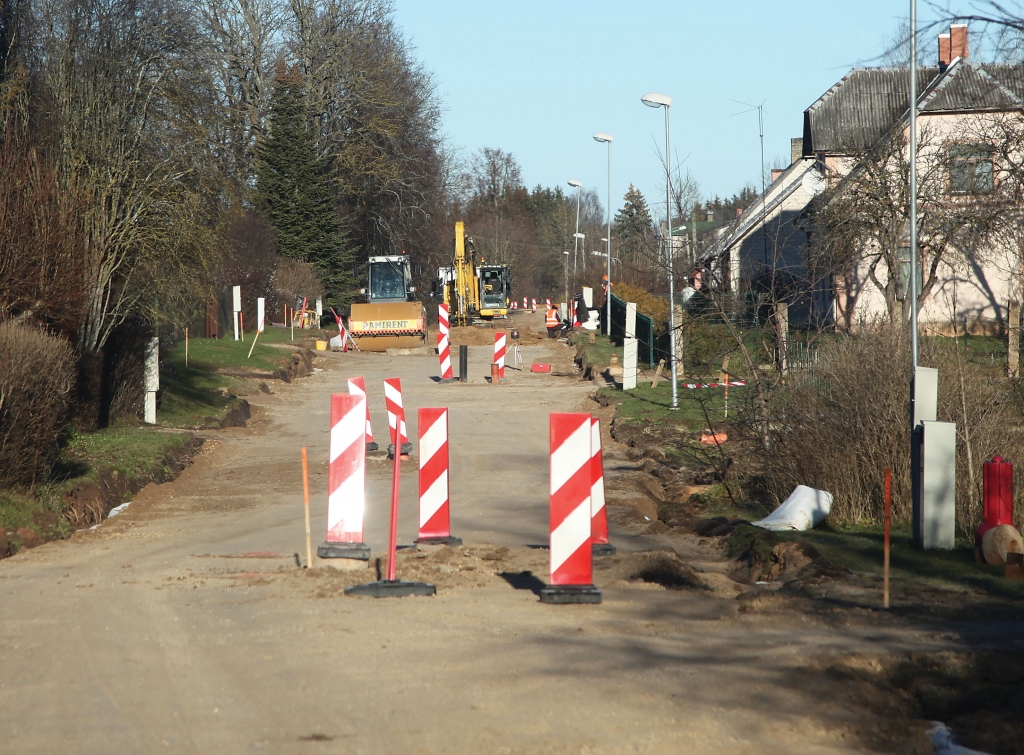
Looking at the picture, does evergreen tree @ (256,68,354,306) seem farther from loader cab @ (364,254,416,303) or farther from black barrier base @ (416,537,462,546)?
black barrier base @ (416,537,462,546)

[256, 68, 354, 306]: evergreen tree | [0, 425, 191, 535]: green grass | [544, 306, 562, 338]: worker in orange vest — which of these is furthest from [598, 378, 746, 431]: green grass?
[256, 68, 354, 306]: evergreen tree

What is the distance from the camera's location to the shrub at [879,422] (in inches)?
433

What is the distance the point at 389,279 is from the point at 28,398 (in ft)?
117

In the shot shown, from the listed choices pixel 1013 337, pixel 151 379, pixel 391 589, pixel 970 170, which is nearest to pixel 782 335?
pixel 1013 337

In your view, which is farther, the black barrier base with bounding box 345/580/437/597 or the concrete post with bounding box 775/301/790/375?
the concrete post with bounding box 775/301/790/375

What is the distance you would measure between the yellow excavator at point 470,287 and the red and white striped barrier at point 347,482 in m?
39.9

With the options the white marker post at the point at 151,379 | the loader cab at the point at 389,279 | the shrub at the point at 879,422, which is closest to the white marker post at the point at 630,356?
the white marker post at the point at 151,379

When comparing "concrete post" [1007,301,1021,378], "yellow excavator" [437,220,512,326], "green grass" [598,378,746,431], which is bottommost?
"green grass" [598,378,746,431]

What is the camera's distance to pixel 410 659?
624 cm

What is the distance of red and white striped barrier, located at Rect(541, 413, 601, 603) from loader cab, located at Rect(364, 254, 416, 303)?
128 ft

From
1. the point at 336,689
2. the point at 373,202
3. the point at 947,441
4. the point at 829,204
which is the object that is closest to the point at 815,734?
→ the point at 336,689

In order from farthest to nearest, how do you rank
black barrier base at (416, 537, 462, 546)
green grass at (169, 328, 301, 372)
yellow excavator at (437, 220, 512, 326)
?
1. yellow excavator at (437, 220, 512, 326)
2. green grass at (169, 328, 301, 372)
3. black barrier base at (416, 537, 462, 546)

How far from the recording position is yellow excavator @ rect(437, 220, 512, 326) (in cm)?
5125

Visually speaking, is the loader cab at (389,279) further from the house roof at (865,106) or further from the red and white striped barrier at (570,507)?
the red and white striped barrier at (570,507)
